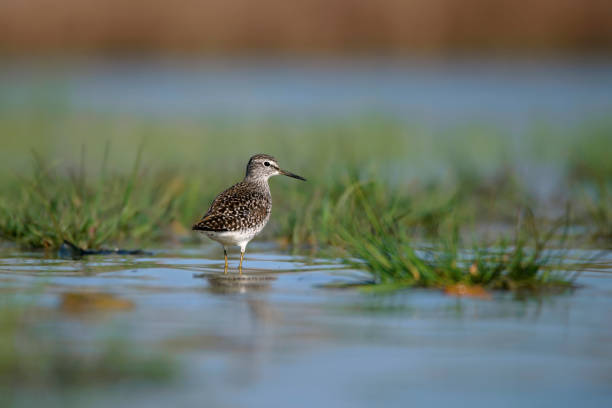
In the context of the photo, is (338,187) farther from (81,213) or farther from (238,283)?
(238,283)

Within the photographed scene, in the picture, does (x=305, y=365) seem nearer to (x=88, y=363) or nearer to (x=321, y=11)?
(x=88, y=363)

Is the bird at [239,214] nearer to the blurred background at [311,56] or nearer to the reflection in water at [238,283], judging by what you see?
the reflection in water at [238,283]

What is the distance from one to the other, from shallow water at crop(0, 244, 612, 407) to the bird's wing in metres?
0.69

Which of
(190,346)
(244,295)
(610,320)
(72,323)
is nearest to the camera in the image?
(190,346)

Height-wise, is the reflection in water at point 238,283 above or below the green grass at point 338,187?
below

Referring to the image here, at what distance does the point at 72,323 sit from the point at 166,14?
3487 centimetres

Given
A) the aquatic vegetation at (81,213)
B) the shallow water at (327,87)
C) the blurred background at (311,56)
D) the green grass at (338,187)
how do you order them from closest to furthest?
the green grass at (338,187), the aquatic vegetation at (81,213), the shallow water at (327,87), the blurred background at (311,56)

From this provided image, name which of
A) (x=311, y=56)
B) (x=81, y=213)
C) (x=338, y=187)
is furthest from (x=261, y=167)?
(x=311, y=56)

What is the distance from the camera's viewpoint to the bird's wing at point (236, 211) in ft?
31.8

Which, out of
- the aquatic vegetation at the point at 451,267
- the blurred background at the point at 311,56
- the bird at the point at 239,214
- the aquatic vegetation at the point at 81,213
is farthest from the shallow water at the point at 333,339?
the blurred background at the point at 311,56

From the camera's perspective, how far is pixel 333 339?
20.9 ft

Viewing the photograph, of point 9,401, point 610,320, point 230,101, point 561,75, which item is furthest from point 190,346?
point 561,75

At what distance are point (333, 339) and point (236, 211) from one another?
372cm

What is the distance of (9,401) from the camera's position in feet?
16.3
